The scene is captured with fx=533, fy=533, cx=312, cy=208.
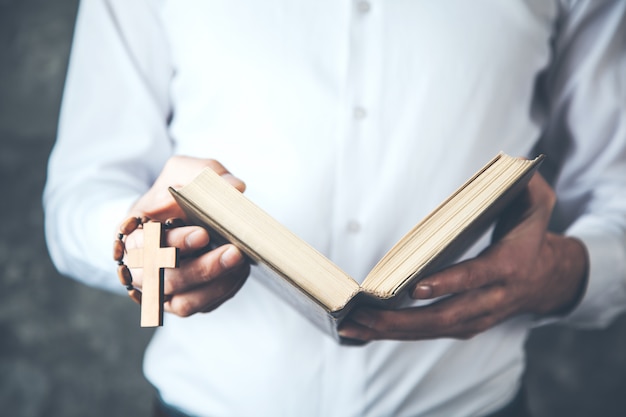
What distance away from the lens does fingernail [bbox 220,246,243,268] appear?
0.58 metres

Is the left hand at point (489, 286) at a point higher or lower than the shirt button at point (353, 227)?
higher

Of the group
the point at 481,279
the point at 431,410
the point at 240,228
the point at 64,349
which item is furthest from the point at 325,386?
the point at 64,349

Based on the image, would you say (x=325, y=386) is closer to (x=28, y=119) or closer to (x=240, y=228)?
(x=240, y=228)

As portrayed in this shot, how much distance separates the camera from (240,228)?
523mm

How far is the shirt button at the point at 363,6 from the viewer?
0.89m

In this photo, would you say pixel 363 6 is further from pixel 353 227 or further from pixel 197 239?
pixel 197 239

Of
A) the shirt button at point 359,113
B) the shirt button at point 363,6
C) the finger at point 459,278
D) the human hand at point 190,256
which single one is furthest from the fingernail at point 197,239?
the shirt button at point 363,6

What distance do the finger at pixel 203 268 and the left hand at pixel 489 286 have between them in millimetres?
153

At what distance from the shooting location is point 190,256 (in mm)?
648

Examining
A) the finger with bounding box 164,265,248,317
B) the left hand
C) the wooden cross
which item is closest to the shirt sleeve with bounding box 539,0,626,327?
the left hand

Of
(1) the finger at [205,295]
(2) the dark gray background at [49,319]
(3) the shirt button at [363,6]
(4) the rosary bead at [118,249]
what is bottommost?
(2) the dark gray background at [49,319]

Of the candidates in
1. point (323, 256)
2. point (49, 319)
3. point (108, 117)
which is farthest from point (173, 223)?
point (49, 319)

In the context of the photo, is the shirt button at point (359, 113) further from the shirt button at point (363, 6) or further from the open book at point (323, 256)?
the open book at point (323, 256)

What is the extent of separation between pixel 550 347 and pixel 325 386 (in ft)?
3.13
